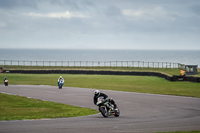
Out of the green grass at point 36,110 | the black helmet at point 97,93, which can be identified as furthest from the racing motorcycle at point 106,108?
the green grass at point 36,110

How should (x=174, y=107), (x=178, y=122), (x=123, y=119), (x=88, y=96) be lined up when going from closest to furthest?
(x=178, y=122) < (x=123, y=119) < (x=174, y=107) < (x=88, y=96)

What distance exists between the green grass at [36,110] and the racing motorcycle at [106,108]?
8.02ft

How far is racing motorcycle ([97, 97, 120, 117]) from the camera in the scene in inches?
825

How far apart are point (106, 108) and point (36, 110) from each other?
22.1ft

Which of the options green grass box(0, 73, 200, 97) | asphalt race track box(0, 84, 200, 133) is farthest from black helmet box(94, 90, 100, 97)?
green grass box(0, 73, 200, 97)

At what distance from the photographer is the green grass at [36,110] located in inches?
912

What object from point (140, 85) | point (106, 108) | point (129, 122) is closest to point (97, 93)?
point (106, 108)

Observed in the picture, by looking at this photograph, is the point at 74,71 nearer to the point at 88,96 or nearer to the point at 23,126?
the point at 88,96

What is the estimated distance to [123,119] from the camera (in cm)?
2034

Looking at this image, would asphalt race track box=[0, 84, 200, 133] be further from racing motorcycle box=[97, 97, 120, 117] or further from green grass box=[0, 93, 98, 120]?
green grass box=[0, 93, 98, 120]

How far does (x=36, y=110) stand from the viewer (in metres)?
26.1

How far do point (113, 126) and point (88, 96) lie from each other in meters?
17.4

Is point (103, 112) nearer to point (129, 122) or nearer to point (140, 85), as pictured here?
point (129, 122)

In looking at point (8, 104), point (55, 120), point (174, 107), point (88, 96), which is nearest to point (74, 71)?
point (88, 96)
